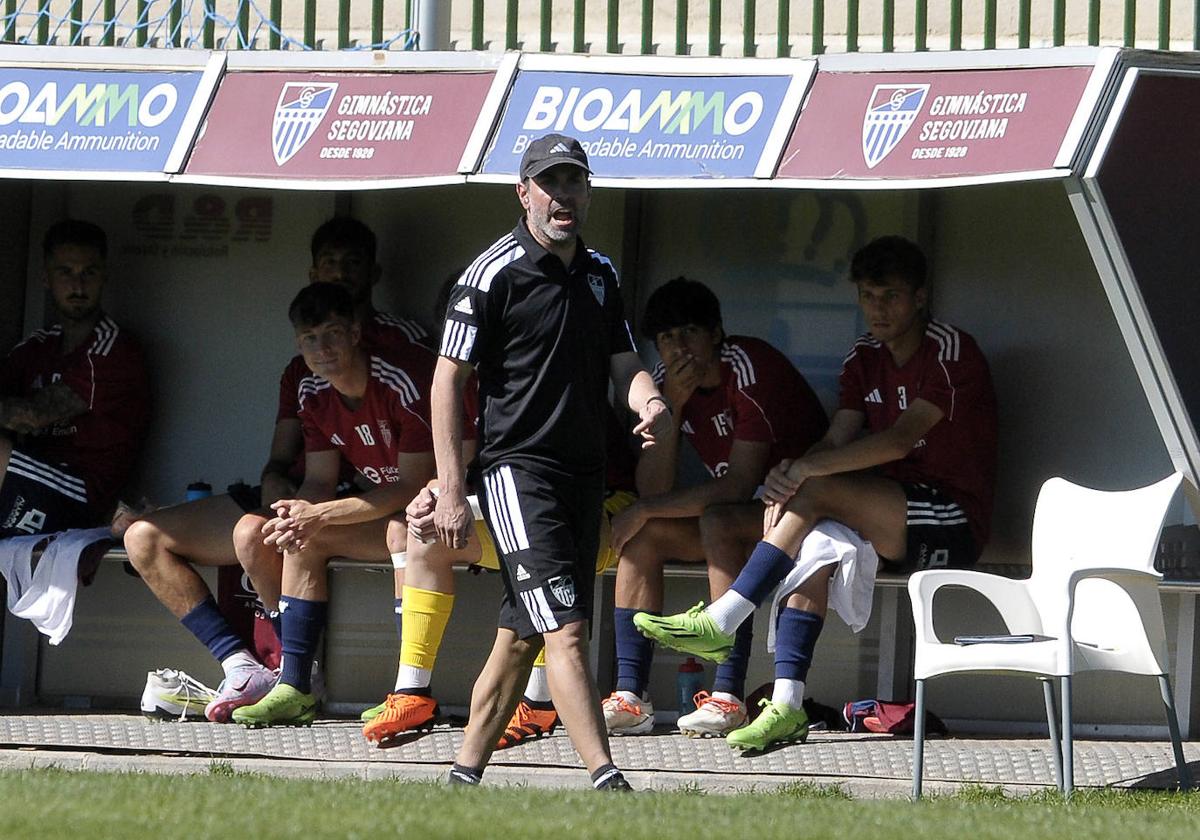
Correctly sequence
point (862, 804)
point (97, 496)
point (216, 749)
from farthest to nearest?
point (97, 496) < point (216, 749) < point (862, 804)

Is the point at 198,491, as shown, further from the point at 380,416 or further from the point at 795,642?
the point at 795,642

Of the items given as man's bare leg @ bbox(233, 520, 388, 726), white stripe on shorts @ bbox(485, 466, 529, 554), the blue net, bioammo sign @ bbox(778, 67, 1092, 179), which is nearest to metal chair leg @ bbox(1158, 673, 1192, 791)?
bioammo sign @ bbox(778, 67, 1092, 179)

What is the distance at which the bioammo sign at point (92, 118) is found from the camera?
6.88 meters

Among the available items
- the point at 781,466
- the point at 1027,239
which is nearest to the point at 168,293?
the point at 781,466

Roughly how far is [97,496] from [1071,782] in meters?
3.98

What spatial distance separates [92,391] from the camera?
7754 mm

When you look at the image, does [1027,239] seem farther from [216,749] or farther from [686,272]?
[216,749]

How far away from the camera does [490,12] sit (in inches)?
494

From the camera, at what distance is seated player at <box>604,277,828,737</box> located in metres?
6.70

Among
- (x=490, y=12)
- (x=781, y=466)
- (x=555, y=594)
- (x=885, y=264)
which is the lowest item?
(x=555, y=594)

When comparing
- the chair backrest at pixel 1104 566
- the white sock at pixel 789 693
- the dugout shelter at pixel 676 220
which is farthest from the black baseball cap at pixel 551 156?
the white sock at pixel 789 693

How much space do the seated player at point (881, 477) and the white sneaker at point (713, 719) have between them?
0.54ft

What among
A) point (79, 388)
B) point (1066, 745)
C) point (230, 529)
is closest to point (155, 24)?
Answer: point (79, 388)

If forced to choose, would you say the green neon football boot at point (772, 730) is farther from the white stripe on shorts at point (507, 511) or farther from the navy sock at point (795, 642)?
the white stripe on shorts at point (507, 511)
